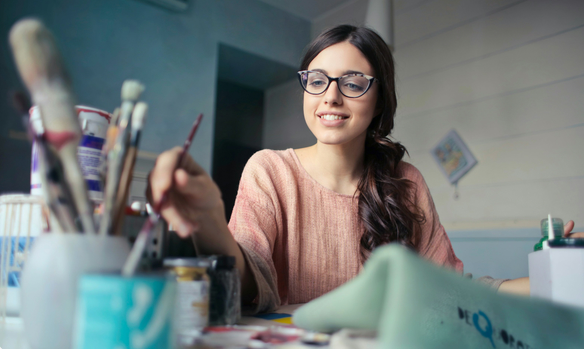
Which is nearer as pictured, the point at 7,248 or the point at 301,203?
the point at 7,248

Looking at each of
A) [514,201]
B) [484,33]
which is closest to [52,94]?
[514,201]

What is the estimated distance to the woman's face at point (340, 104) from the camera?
113 cm

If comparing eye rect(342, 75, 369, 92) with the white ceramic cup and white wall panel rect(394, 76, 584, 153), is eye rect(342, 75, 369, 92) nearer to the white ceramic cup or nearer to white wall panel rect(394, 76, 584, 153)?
the white ceramic cup

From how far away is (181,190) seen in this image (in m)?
0.42

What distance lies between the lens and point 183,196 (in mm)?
451

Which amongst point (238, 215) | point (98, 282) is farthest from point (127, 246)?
point (238, 215)

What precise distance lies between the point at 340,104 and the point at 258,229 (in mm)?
468

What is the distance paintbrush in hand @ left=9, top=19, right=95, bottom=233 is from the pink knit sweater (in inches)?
25.1

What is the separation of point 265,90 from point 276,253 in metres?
3.09

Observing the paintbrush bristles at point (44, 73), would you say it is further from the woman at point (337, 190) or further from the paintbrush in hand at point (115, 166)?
the woman at point (337, 190)

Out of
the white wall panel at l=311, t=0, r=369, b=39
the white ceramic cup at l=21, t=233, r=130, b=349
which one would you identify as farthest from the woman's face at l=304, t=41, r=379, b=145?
the white wall panel at l=311, t=0, r=369, b=39

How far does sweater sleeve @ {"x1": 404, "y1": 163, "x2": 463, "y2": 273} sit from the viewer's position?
1.14 m

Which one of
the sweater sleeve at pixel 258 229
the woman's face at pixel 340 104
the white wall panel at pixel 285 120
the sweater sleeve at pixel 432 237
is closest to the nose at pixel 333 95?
the woman's face at pixel 340 104

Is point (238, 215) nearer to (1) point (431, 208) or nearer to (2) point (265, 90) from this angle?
(1) point (431, 208)
